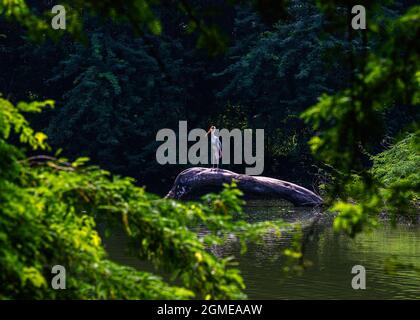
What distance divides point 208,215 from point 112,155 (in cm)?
2647

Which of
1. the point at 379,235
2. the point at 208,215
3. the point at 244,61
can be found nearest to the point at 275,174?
the point at 244,61

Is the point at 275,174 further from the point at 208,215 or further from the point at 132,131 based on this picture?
the point at 208,215

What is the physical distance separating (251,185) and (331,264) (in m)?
11.4

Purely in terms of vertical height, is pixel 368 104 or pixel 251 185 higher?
pixel 251 185

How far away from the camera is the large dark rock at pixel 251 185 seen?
25.9m

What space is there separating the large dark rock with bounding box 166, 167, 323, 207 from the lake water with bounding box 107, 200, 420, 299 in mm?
4053

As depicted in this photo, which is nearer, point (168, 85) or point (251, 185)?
point (251, 185)

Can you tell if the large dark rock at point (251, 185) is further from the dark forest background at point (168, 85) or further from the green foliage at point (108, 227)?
the green foliage at point (108, 227)

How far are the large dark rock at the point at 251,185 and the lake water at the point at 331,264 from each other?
13.3ft

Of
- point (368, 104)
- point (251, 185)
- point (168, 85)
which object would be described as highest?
point (168, 85)

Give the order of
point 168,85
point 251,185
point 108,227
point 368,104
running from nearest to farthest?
point 368,104, point 108,227, point 251,185, point 168,85

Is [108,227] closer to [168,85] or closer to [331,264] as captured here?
[331,264]

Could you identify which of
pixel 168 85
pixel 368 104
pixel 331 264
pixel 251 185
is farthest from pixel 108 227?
pixel 168 85

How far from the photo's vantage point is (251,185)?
26391 millimetres
